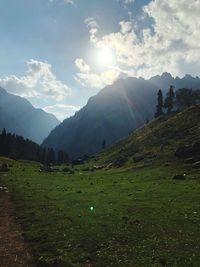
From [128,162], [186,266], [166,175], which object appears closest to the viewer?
[186,266]

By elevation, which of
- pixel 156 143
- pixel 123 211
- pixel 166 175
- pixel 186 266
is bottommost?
pixel 186 266

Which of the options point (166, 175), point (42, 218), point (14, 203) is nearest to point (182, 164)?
point (166, 175)

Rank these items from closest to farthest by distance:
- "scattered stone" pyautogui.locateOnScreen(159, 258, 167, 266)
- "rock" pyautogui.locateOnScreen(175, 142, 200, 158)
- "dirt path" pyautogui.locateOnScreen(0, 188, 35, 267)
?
"scattered stone" pyautogui.locateOnScreen(159, 258, 167, 266)
"dirt path" pyautogui.locateOnScreen(0, 188, 35, 267)
"rock" pyautogui.locateOnScreen(175, 142, 200, 158)

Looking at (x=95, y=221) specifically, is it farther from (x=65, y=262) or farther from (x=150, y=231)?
(x=65, y=262)

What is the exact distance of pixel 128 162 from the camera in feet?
370

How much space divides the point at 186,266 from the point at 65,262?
24.0 feet

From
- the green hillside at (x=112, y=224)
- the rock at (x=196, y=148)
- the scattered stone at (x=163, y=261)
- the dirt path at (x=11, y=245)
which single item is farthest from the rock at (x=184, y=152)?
the scattered stone at (x=163, y=261)

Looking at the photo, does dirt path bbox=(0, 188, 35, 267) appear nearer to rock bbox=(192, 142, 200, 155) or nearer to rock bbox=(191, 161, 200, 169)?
rock bbox=(191, 161, 200, 169)

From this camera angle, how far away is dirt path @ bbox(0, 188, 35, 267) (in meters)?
25.6

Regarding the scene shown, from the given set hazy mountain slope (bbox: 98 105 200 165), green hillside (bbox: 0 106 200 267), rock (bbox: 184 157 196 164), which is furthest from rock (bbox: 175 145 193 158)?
green hillside (bbox: 0 106 200 267)

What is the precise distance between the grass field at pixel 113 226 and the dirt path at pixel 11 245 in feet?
2.38

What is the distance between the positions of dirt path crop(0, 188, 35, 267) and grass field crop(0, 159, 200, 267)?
725mm

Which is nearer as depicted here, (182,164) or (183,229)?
(183,229)

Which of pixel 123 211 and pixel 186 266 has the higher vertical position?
pixel 123 211
